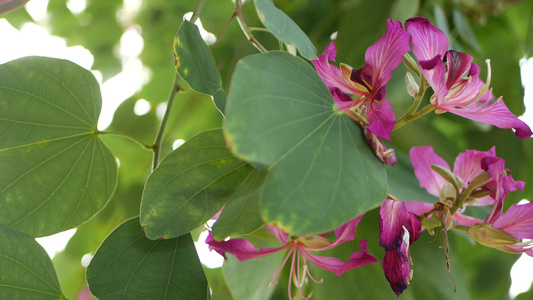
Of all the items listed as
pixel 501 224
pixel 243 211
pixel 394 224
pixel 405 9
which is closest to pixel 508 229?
pixel 501 224

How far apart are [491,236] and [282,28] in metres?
0.24

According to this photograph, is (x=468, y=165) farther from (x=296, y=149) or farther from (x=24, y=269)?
(x=24, y=269)

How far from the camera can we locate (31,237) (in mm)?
511

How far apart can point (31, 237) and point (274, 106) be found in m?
0.31

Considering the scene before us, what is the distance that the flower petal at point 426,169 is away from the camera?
536 mm

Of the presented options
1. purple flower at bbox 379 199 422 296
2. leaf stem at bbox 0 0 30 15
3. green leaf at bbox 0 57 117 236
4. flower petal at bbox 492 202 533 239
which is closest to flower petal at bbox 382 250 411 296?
purple flower at bbox 379 199 422 296

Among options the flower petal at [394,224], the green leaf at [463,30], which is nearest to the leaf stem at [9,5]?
the flower petal at [394,224]

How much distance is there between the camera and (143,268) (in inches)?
18.8

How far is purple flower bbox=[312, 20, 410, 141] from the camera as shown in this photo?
1.34 ft

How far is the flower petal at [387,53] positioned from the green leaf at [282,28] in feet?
0.15

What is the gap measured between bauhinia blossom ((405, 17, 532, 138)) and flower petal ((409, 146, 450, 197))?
8 cm

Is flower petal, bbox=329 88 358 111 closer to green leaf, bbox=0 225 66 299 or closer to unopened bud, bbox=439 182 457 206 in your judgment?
unopened bud, bbox=439 182 457 206

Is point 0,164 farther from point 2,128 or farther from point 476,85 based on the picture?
point 476,85

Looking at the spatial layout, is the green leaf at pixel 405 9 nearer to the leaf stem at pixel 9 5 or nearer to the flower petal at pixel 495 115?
the flower petal at pixel 495 115
